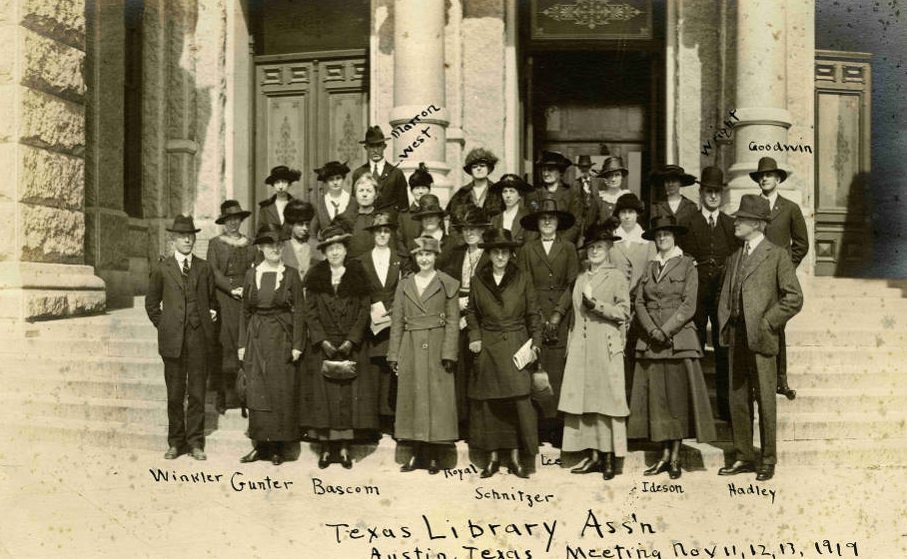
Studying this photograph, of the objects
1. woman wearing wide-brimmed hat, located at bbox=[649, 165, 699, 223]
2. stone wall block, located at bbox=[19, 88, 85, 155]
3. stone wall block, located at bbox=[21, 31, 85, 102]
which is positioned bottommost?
woman wearing wide-brimmed hat, located at bbox=[649, 165, 699, 223]

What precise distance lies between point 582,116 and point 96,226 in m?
6.25

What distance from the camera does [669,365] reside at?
20.2 ft

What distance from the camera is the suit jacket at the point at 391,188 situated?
7793 millimetres

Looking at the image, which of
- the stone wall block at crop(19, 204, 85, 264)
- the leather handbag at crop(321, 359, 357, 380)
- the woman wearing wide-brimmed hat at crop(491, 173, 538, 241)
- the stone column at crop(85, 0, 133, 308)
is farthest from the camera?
the stone column at crop(85, 0, 133, 308)

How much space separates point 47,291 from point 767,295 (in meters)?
6.28

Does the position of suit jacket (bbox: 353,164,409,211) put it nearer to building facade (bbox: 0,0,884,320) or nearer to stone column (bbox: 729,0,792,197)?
building facade (bbox: 0,0,884,320)

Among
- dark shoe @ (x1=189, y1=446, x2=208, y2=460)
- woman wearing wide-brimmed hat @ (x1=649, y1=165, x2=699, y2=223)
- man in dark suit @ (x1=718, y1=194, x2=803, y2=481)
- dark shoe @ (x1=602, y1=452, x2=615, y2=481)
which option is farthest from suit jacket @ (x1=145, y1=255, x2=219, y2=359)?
man in dark suit @ (x1=718, y1=194, x2=803, y2=481)

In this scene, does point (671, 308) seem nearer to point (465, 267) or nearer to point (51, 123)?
point (465, 267)

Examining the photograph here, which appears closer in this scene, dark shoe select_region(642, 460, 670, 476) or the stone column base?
dark shoe select_region(642, 460, 670, 476)

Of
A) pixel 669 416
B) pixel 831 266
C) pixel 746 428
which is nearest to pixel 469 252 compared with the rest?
pixel 669 416

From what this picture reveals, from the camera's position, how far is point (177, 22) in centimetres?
1152

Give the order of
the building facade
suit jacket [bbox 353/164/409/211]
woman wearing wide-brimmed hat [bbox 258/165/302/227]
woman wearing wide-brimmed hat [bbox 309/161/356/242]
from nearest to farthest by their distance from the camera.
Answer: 1. woman wearing wide-brimmed hat [bbox 309/161/356/242]
2. woman wearing wide-brimmed hat [bbox 258/165/302/227]
3. suit jacket [bbox 353/164/409/211]
4. the building facade

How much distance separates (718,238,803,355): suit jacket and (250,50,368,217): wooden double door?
260 inches

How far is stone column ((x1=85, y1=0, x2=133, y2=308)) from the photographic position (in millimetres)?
9984
